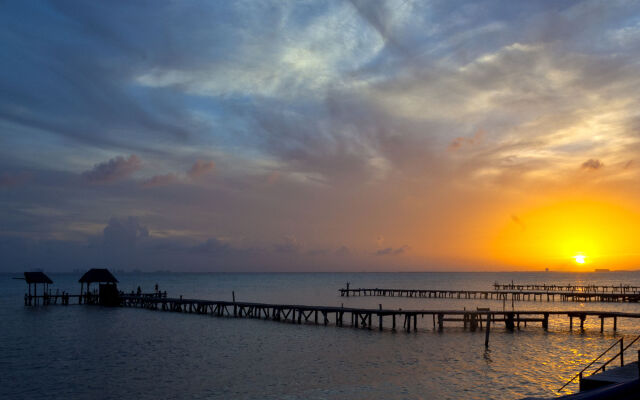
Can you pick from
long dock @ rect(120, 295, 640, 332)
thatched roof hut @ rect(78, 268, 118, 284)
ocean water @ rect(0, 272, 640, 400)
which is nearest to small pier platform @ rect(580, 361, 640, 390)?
ocean water @ rect(0, 272, 640, 400)

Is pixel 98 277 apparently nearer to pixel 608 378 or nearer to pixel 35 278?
pixel 35 278

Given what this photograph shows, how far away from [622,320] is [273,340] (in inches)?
1455

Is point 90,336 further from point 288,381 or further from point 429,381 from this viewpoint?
point 429,381

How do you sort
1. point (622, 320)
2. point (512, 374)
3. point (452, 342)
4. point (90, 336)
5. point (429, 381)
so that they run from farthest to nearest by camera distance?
point (622, 320)
point (90, 336)
point (452, 342)
point (512, 374)
point (429, 381)

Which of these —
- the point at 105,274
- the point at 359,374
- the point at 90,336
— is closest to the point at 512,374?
the point at 359,374

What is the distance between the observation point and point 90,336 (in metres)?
37.1

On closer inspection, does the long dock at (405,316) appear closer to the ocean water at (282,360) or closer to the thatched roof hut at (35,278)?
the ocean water at (282,360)

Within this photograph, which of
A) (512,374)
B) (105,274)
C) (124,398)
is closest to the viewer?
(124,398)

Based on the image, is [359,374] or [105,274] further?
[105,274]

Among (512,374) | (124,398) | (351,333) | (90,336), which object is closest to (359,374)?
(512,374)

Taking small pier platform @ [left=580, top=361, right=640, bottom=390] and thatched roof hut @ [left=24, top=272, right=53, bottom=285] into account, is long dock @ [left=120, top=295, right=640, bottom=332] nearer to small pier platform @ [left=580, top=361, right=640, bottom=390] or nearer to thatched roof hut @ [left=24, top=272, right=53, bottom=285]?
thatched roof hut @ [left=24, top=272, right=53, bottom=285]

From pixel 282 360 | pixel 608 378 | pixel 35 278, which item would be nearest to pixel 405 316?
pixel 282 360

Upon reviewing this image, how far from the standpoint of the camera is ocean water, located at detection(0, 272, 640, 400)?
20844mm

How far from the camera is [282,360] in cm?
2731
